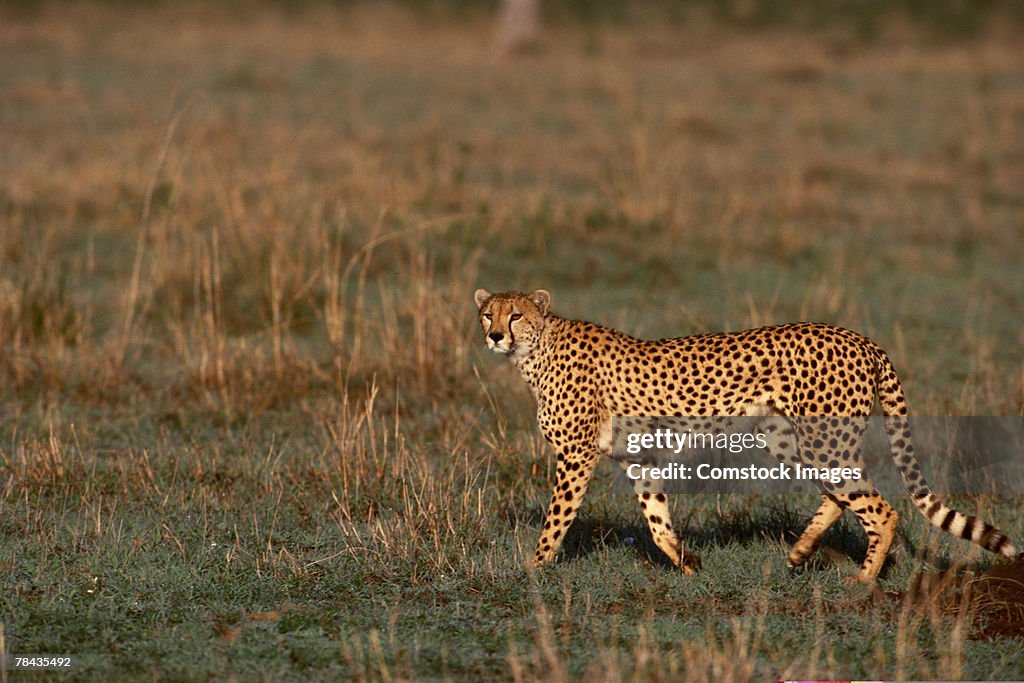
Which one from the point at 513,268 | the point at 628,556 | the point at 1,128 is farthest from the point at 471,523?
the point at 1,128

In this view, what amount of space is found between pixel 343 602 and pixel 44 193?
7913 mm

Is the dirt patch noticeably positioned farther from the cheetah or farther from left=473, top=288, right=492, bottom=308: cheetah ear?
left=473, top=288, right=492, bottom=308: cheetah ear

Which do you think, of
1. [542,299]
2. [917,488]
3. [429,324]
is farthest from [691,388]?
[429,324]

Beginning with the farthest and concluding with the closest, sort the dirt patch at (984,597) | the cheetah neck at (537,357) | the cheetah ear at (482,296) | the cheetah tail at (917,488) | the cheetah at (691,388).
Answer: the cheetah ear at (482,296) < the cheetah neck at (537,357) < the cheetah at (691,388) < the cheetah tail at (917,488) < the dirt patch at (984,597)

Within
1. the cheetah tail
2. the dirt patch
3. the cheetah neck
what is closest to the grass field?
the dirt patch

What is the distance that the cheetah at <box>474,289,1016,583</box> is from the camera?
5.71m

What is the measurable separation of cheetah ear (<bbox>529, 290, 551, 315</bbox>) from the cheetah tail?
127 cm

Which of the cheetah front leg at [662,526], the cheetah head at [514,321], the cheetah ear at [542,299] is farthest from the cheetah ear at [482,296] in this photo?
the cheetah front leg at [662,526]

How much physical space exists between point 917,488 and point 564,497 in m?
1.29

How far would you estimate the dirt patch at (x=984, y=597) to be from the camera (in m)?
5.32

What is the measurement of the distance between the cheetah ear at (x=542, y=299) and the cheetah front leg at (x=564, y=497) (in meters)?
0.57

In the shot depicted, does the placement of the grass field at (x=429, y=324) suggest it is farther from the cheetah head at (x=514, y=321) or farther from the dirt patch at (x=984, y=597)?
the cheetah head at (x=514, y=321)

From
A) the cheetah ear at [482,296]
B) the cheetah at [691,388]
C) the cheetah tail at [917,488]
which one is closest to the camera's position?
the cheetah tail at [917,488]

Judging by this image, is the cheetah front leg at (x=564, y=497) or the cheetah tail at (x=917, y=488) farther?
the cheetah front leg at (x=564, y=497)
